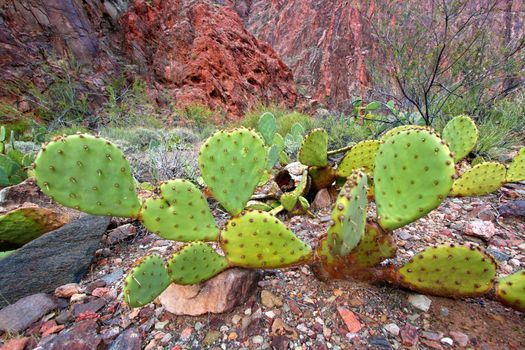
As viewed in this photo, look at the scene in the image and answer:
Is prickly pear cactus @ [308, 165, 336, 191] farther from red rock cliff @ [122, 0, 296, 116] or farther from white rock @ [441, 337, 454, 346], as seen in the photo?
red rock cliff @ [122, 0, 296, 116]

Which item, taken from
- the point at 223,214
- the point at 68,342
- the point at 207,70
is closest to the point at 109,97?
the point at 207,70

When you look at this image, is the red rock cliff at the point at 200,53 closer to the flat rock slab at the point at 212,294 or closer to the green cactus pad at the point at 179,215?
the green cactus pad at the point at 179,215

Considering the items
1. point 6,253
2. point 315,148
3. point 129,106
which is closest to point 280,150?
point 315,148

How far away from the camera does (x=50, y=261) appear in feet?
4.71

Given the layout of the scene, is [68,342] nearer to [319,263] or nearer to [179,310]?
[179,310]

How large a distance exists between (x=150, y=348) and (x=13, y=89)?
11.0 metres

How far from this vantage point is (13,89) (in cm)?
858

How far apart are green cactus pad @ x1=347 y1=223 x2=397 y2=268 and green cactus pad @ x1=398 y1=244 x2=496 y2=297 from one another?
9 centimetres

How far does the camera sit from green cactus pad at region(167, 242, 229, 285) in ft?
3.35

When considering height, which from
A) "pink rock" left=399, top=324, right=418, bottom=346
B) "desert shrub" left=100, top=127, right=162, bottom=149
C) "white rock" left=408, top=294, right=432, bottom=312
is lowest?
"pink rock" left=399, top=324, right=418, bottom=346

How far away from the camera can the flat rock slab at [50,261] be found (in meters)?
1.31

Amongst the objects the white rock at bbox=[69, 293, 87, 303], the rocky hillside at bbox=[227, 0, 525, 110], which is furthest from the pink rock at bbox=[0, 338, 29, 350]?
the rocky hillside at bbox=[227, 0, 525, 110]

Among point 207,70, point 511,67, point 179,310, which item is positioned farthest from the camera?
point 207,70

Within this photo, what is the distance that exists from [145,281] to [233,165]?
0.59m
